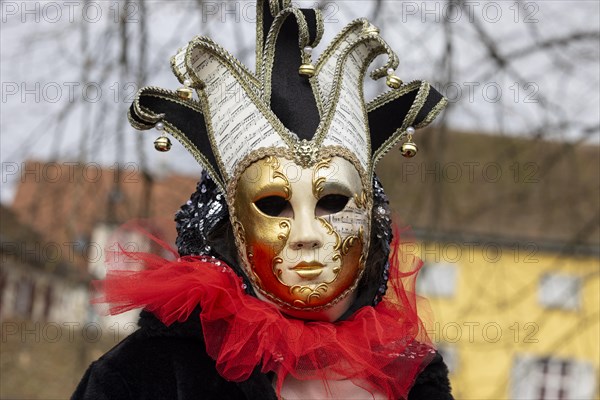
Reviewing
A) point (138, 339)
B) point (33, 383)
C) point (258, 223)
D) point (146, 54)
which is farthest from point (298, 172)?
point (33, 383)

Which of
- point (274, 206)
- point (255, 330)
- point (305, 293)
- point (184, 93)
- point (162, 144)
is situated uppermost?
point (184, 93)

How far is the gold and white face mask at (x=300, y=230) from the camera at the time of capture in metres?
3.24

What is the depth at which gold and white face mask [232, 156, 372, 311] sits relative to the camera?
324 centimetres

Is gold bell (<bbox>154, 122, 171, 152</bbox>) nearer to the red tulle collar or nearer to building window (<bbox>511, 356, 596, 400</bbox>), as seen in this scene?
the red tulle collar

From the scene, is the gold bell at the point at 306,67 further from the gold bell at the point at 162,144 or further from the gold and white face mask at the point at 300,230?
the gold bell at the point at 162,144

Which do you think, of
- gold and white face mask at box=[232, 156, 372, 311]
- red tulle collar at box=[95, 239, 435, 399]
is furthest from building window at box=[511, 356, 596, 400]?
gold and white face mask at box=[232, 156, 372, 311]

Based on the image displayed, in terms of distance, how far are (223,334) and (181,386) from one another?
0.61 feet

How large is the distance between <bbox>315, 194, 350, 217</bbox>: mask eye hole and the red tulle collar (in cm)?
31

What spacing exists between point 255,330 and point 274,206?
14.5 inches

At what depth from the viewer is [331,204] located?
11.0 feet

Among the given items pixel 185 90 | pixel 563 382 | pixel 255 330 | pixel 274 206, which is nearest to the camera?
pixel 255 330

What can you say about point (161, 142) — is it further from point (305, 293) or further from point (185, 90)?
point (305, 293)

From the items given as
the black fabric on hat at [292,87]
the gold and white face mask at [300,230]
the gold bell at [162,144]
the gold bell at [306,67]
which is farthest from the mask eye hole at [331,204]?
the gold bell at [162,144]

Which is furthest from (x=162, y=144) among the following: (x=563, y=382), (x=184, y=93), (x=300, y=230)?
(x=563, y=382)
